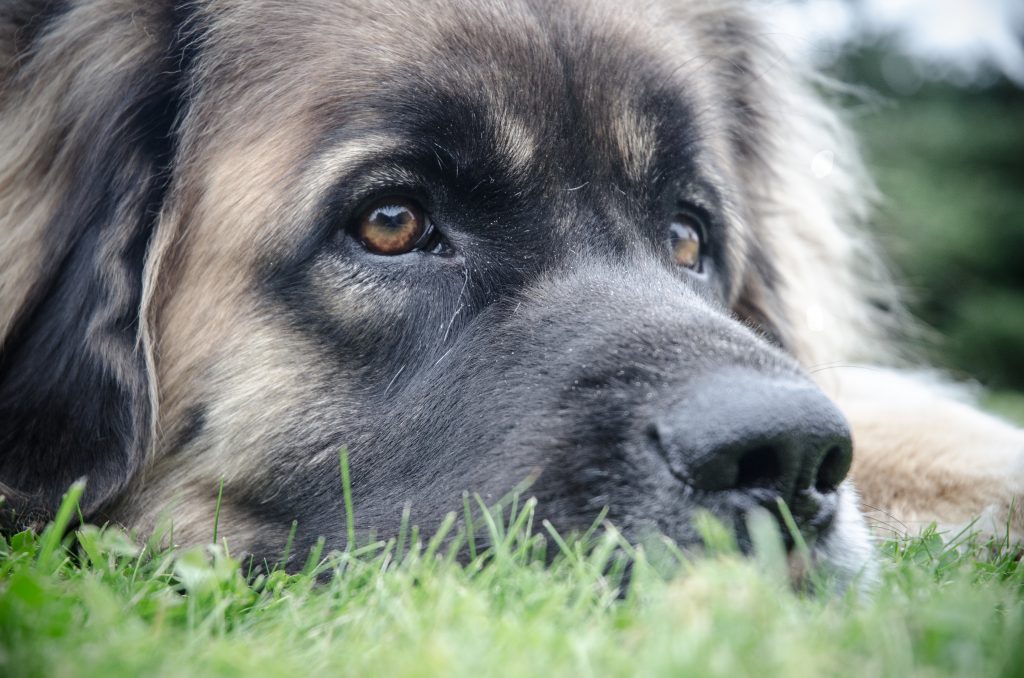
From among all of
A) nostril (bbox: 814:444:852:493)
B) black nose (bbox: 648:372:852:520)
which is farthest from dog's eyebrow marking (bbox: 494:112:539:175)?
nostril (bbox: 814:444:852:493)

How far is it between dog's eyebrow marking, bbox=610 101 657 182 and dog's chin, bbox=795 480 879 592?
101cm

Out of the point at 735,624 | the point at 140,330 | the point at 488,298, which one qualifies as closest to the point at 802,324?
the point at 488,298

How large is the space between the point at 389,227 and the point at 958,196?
15451mm

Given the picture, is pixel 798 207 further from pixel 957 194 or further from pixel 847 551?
pixel 957 194

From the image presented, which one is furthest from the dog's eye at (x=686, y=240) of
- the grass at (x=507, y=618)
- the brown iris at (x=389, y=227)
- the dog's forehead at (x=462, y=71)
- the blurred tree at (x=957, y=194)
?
the blurred tree at (x=957, y=194)

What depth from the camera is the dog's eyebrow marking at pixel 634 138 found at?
106 inches

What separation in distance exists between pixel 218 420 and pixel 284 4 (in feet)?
3.62

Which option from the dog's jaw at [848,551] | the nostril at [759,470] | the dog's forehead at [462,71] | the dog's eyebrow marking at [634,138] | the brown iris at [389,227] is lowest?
the dog's jaw at [848,551]

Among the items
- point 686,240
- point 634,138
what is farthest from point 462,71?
point 686,240

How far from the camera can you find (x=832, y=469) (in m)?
2.08

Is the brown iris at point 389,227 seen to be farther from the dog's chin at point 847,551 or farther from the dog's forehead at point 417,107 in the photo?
the dog's chin at point 847,551

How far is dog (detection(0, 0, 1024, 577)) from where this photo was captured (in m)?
2.24

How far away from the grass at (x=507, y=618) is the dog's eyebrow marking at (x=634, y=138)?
113 cm

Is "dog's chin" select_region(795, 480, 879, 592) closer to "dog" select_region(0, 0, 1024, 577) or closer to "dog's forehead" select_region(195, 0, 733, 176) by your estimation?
"dog" select_region(0, 0, 1024, 577)
